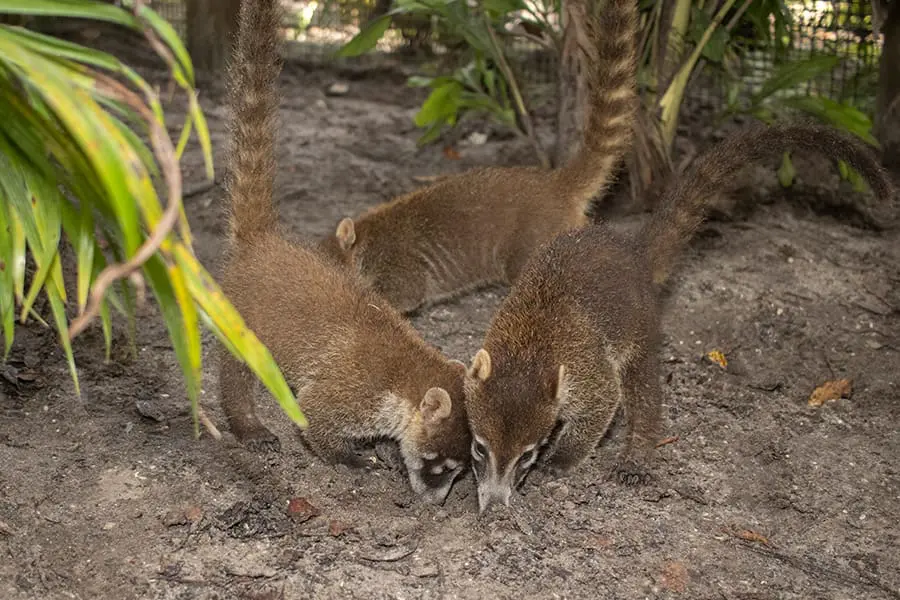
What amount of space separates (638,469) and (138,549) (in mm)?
1922

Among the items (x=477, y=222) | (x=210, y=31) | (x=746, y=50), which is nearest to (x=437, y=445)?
(x=477, y=222)

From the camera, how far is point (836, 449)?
4316 millimetres

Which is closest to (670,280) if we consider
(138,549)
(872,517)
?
(872,517)

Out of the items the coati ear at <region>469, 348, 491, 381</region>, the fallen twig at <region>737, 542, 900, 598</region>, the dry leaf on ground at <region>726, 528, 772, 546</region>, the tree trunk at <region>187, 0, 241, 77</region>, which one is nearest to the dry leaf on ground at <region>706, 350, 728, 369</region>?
the dry leaf on ground at <region>726, 528, 772, 546</region>

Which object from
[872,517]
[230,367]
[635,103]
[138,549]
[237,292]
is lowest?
[872,517]

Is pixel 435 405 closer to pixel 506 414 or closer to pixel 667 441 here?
pixel 506 414

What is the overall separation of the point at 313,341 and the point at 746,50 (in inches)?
163

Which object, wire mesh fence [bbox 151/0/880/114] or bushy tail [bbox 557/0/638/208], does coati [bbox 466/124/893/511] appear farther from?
wire mesh fence [bbox 151/0/880/114]

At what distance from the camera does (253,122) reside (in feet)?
13.9

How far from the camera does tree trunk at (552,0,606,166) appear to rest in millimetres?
5629

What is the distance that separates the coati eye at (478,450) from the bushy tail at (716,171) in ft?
4.07

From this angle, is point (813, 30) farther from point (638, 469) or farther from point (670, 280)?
point (638, 469)

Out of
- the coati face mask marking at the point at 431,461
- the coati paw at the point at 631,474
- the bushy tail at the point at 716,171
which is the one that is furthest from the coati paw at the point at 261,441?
the bushy tail at the point at 716,171

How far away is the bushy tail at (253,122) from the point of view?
4082mm
